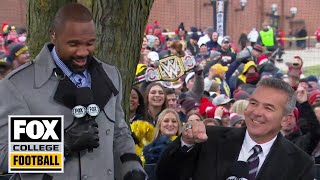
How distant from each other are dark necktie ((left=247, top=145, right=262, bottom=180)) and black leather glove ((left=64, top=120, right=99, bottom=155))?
3.27 feet

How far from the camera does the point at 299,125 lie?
571 centimetres

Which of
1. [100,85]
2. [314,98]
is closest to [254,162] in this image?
[100,85]

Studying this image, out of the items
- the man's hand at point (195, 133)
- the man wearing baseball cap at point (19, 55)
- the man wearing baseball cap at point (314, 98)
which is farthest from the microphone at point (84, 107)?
the man wearing baseball cap at point (19, 55)

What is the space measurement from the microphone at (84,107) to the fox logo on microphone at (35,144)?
0.31 ft

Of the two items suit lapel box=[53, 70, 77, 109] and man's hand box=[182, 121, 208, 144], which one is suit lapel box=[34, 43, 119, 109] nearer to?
suit lapel box=[53, 70, 77, 109]

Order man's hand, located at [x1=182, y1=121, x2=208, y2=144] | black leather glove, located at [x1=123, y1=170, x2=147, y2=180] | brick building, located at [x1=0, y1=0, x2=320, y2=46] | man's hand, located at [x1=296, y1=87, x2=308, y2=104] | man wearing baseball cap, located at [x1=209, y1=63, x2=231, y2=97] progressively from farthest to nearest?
1. brick building, located at [x1=0, y1=0, x2=320, y2=46]
2. man wearing baseball cap, located at [x1=209, y1=63, x2=231, y2=97]
3. man's hand, located at [x1=296, y1=87, x2=308, y2=104]
4. man's hand, located at [x1=182, y1=121, x2=208, y2=144]
5. black leather glove, located at [x1=123, y1=170, x2=147, y2=180]

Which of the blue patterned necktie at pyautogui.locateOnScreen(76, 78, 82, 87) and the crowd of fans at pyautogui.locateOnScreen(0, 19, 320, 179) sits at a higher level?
the blue patterned necktie at pyautogui.locateOnScreen(76, 78, 82, 87)

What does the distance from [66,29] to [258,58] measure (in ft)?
36.5

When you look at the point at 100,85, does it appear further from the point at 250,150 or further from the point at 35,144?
the point at 250,150

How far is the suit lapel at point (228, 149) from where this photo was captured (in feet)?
10.5

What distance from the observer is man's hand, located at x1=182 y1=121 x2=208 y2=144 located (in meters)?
3.04

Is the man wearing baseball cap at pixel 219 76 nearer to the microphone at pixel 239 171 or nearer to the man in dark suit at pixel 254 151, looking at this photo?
the man in dark suit at pixel 254 151

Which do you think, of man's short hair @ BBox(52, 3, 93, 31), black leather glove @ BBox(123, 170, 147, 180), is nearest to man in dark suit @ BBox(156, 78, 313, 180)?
black leather glove @ BBox(123, 170, 147, 180)

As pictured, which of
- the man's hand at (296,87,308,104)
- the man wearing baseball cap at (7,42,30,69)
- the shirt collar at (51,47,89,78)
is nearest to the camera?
the shirt collar at (51,47,89,78)
